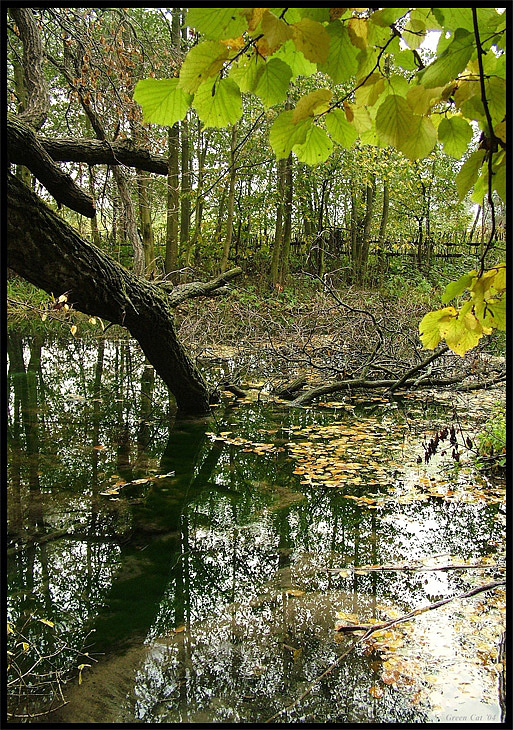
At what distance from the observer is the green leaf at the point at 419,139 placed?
1017mm

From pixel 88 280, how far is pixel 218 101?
364 centimetres

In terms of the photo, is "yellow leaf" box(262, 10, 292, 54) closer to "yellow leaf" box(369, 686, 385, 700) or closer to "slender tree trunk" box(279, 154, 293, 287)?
"yellow leaf" box(369, 686, 385, 700)

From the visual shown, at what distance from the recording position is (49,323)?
1303 centimetres

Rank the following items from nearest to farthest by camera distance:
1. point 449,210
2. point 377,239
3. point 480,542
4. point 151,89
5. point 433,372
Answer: point 151,89
point 480,542
point 433,372
point 449,210
point 377,239

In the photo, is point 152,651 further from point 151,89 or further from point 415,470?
point 415,470

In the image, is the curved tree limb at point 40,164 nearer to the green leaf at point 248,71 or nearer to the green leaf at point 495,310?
the green leaf at point 248,71

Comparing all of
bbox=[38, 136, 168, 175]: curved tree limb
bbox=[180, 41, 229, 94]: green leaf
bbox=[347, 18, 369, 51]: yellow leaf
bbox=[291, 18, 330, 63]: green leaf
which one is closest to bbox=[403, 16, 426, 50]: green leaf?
bbox=[347, 18, 369, 51]: yellow leaf

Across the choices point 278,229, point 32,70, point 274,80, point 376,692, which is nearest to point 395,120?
point 274,80

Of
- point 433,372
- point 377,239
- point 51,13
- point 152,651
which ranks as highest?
point 377,239

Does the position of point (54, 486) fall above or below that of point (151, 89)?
below

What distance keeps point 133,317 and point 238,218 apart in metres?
13.3

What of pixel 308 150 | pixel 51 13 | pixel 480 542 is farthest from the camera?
pixel 51 13

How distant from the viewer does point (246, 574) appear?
3.07 meters

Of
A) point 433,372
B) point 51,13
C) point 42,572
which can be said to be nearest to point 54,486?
point 42,572
